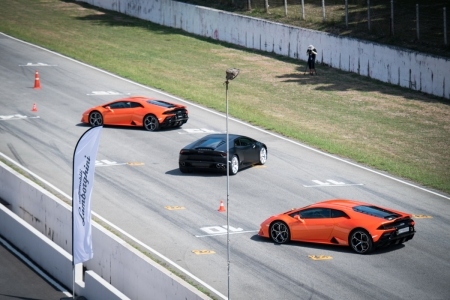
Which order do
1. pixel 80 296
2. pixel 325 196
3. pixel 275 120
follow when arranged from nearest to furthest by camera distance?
pixel 80 296 → pixel 325 196 → pixel 275 120

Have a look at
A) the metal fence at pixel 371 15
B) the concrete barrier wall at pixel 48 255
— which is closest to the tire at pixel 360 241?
the concrete barrier wall at pixel 48 255

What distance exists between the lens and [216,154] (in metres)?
26.8

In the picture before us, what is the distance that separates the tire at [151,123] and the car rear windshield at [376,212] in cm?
1322

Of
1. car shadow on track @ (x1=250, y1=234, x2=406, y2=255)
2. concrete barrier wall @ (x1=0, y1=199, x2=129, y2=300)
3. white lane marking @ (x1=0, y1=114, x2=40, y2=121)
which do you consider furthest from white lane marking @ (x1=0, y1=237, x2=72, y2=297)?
white lane marking @ (x1=0, y1=114, x2=40, y2=121)

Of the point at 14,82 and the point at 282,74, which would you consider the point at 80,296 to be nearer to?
the point at 14,82

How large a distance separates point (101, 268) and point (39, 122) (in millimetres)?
16142

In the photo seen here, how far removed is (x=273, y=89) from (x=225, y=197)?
57.6 ft

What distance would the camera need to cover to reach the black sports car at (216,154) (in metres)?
26.8

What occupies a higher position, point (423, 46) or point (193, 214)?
point (423, 46)

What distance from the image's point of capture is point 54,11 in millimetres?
59562

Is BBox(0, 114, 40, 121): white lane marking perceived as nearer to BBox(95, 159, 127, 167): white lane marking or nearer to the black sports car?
BBox(95, 159, 127, 167): white lane marking

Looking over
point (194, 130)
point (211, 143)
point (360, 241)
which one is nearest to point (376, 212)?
point (360, 241)

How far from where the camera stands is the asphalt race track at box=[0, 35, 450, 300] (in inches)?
734

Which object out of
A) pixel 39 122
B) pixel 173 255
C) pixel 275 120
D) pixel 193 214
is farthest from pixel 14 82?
pixel 173 255
